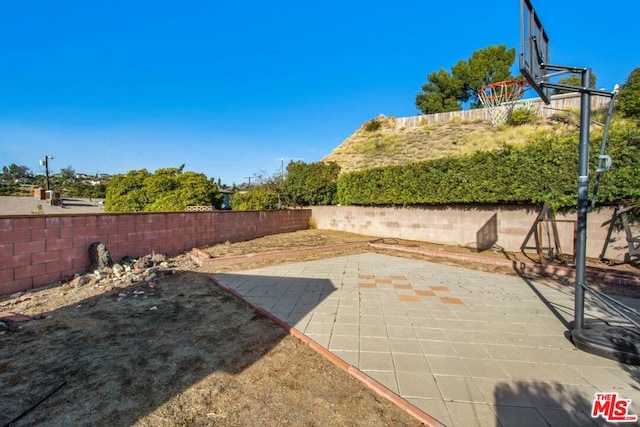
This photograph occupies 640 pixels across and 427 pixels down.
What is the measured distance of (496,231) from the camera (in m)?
8.52

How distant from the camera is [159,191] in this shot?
53.9ft

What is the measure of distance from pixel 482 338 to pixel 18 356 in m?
4.81

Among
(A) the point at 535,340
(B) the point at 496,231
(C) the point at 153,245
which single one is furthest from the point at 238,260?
(B) the point at 496,231

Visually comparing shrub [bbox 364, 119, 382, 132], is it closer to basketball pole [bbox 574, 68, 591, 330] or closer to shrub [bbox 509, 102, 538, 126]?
shrub [bbox 509, 102, 538, 126]

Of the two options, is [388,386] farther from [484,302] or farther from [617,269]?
[617,269]

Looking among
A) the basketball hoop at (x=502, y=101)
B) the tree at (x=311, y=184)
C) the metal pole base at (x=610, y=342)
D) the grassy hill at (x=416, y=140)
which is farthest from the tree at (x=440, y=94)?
the metal pole base at (x=610, y=342)

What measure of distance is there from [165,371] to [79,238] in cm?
453

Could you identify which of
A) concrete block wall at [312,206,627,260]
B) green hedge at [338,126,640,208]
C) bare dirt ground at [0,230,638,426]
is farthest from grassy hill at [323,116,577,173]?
bare dirt ground at [0,230,638,426]

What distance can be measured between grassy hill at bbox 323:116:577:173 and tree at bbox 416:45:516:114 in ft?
22.9

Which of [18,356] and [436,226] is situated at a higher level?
[436,226]

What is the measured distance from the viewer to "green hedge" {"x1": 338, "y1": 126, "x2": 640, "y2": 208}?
623cm

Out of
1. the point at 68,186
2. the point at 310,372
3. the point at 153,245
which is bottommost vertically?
the point at 310,372

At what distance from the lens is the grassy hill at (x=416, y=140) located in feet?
64.2

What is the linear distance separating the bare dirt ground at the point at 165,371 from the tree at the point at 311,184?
11164 mm
